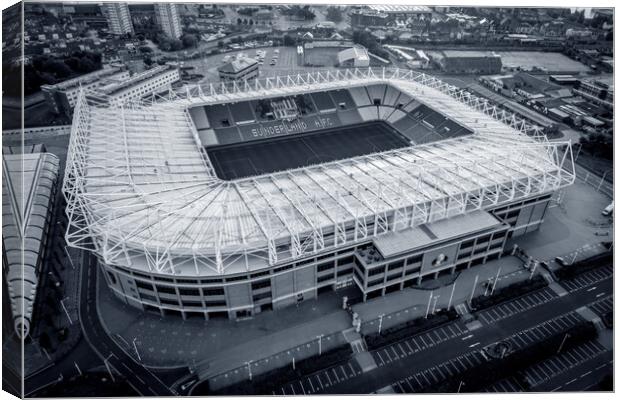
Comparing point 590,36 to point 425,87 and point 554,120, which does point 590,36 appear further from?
point 425,87

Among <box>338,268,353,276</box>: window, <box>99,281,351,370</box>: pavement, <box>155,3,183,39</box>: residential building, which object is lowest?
<box>99,281,351,370</box>: pavement

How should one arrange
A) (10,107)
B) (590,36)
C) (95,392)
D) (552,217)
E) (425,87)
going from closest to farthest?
(10,107)
(95,392)
(552,217)
(425,87)
(590,36)

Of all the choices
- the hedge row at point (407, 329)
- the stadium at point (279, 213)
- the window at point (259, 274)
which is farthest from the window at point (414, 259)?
the window at point (259, 274)

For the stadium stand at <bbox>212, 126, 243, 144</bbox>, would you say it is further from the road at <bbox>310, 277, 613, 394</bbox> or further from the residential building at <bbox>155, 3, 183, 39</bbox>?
the residential building at <bbox>155, 3, 183, 39</bbox>

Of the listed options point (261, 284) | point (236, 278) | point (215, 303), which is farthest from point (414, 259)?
point (215, 303)

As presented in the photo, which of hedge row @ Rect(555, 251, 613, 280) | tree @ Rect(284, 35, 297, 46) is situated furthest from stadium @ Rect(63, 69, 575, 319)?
tree @ Rect(284, 35, 297, 46)

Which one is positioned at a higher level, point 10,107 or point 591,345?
point 10,107

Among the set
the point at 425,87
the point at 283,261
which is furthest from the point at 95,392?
the point at 425,87
